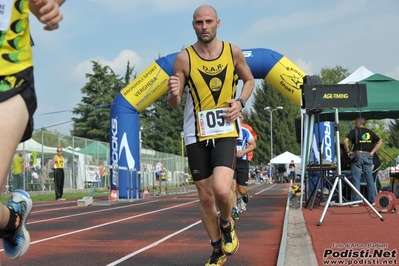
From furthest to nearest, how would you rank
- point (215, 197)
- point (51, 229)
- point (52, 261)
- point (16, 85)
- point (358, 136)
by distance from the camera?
point (358, 136) < point (51, 229) < point (52, 261) < point (215, 197) < point (16, 85)

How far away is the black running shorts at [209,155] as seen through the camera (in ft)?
19.4

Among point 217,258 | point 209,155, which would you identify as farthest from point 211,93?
point 217,258

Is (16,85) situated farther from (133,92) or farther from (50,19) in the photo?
(133,92)

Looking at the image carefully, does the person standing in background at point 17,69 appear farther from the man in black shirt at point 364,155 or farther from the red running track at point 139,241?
the man in black shirt at point 364,155

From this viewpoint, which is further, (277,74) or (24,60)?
(277,74)

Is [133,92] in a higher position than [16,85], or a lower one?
higher

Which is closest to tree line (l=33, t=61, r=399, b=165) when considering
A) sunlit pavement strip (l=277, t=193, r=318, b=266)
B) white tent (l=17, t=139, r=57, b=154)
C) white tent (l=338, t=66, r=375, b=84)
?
white tent (l=17, t=139, r=57, b=154)

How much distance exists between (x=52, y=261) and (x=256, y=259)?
6.52ft

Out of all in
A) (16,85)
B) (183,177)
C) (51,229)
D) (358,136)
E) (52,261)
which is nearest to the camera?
(16,85)

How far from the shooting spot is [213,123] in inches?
236

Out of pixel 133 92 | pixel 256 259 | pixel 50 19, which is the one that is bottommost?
pixel 256 259

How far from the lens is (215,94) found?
20.0 feet

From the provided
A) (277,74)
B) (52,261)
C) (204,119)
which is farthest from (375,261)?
(277,74)

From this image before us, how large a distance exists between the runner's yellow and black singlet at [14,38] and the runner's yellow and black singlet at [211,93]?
9.22 ft
